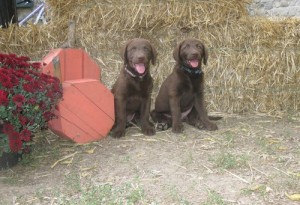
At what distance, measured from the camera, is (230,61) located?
18.1ft

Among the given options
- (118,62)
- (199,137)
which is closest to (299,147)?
(199,137)

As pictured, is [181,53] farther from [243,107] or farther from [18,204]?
[18,204]

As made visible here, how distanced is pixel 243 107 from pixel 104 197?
305 centimetres

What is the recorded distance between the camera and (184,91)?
4898mm

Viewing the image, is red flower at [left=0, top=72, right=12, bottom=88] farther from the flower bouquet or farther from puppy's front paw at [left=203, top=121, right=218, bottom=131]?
puppy's front paw at [left=203, top=121, right=218, bottom=131]

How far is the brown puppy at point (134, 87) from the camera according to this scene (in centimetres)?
458

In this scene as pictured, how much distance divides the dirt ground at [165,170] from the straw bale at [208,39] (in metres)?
0.81

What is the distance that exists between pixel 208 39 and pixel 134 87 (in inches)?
52.1

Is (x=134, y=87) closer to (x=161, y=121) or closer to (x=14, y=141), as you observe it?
(x=161, y=121)

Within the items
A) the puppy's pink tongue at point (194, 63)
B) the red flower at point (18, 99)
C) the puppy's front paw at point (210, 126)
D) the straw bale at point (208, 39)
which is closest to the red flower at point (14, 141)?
the red flower at point (18, 99)

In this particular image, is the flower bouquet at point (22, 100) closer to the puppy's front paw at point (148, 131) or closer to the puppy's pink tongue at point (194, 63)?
the puppy's front paw at point (148, 131)

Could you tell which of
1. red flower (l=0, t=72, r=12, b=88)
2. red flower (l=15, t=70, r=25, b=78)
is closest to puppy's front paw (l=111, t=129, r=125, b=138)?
red flower (l=15, t=70, r=25, b=78)

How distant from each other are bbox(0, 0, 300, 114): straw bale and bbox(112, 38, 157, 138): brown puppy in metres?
0.82

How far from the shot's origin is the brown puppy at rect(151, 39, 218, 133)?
475cm
